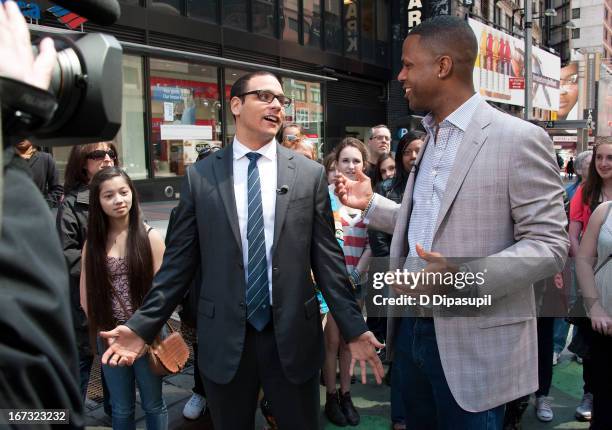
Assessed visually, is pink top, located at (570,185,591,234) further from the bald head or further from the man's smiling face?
the man's smiling face

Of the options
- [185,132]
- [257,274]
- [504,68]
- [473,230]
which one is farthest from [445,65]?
[504,68]

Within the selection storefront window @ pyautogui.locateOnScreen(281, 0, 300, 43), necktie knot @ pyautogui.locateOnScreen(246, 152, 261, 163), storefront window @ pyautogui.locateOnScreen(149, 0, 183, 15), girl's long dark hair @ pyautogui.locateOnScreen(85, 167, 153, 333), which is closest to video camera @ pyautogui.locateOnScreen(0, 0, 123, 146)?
necktie knot @ pyautogui.locateOnScreen(246, 152, 261, 163)

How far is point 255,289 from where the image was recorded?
7.80 ft

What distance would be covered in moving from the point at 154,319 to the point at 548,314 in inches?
Answer: 119

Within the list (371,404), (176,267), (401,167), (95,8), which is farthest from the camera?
(401,167)

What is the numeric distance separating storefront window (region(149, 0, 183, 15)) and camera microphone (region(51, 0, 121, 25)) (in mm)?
12740

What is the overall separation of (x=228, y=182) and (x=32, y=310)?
1675 mm

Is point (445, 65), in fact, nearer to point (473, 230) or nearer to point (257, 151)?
point (473, 230)

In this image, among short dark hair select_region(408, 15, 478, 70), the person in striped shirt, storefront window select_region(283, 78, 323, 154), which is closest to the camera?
short dark hair select_region(408, 15, 478, 70)

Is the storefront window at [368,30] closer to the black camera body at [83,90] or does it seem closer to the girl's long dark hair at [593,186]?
the girl's long dark hair at [593,186]

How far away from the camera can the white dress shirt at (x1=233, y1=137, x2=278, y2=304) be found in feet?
7.95

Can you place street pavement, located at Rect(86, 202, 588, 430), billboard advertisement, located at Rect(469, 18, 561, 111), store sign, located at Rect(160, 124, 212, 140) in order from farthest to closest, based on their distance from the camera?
billboard advertisement, located at Rect(469, 18, 561, 111)
store sign, located at Rect(160, 124, 212, 140)
street pavement, located at Rect(86, 202, 588, 430)

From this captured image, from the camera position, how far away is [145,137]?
1277 centimetres

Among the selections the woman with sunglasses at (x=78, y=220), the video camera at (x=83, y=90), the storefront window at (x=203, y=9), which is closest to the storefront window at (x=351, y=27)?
the storefront window at (x=203, y=9)
